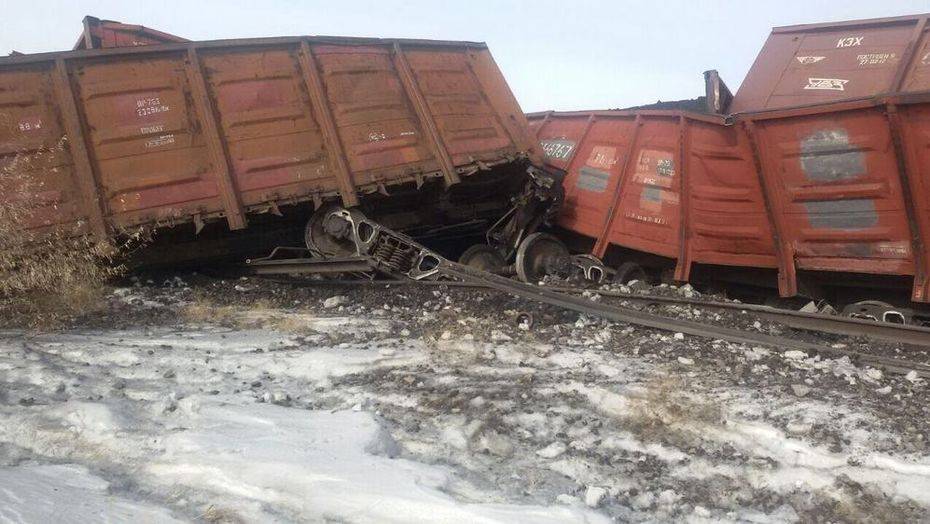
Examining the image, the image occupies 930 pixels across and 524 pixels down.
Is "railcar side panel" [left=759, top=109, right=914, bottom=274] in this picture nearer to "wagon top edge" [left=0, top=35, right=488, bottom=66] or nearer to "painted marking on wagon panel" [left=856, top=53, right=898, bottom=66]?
"painted marking on wagon panel" [left=856, top=53, right=898, bottom=66]

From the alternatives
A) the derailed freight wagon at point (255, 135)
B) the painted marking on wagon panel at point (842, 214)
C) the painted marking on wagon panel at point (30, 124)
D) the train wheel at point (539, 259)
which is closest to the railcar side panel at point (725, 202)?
the painted marking on wagon panel at point (842, 214)

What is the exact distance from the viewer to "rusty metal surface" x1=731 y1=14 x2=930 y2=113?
5855mm

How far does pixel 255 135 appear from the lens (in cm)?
624

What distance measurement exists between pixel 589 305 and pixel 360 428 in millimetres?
2659

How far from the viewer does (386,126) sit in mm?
6723

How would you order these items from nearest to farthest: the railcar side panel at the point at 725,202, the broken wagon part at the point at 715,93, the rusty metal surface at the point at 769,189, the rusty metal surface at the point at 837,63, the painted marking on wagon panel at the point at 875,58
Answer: the rusty metal surface at the point at 769,189 < the rusty metal surface at the point at 837,63 < the painted marking on wagon panel at the point at 875,58 < the railcar side panel at the point at 725,202 < the broken wagon part at the point at 715,93

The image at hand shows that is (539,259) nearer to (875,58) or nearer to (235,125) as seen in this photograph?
(235,125)

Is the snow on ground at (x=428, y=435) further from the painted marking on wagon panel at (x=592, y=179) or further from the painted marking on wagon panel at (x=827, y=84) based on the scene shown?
the painted marking on wagon panel at (x=592, y=179)

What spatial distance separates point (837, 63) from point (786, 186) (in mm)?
1409

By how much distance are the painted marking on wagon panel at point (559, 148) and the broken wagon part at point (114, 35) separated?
4.33m

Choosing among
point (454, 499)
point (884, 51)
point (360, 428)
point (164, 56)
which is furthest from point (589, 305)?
point (164, 56)

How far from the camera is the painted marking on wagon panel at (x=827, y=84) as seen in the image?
20.4ft

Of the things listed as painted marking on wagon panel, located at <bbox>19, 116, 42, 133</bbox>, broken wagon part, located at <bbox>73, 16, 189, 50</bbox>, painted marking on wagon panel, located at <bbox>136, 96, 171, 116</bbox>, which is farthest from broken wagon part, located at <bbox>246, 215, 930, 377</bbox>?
broken wagon part, located at <bbox>73, 16, 189, 50</bbox>

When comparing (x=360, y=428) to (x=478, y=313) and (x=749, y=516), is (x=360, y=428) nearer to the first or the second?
(x=749, y=516)
